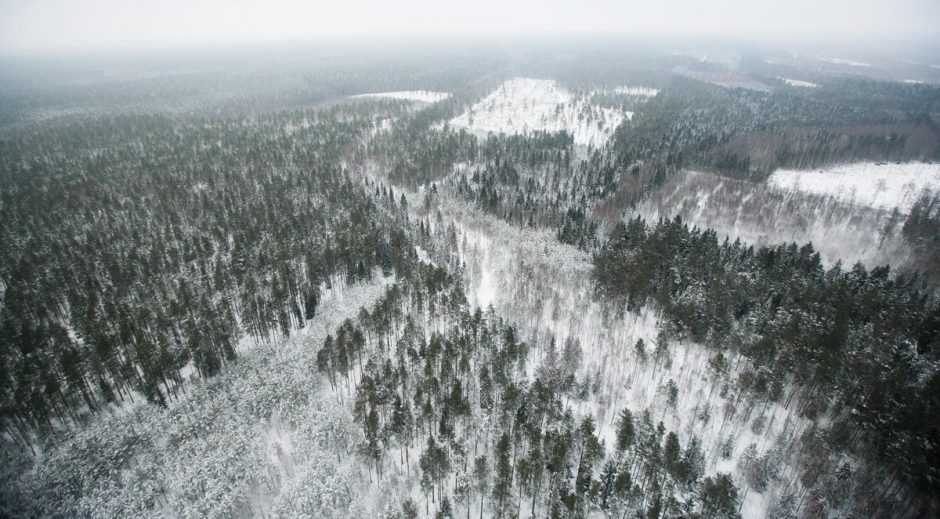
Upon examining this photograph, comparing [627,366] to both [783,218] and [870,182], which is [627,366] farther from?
[870,182]

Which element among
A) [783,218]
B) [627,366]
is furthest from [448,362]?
[783,218]

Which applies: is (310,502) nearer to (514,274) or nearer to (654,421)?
(654,421)

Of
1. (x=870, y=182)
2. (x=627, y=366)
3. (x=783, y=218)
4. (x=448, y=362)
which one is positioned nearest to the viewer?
(x=448, y=362)

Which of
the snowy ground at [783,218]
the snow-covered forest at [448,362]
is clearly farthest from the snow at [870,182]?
the snow-covered forest at [448,362]

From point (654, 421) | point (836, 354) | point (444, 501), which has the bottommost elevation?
point (654, 421)

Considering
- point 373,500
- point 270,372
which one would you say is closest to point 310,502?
point 373,500

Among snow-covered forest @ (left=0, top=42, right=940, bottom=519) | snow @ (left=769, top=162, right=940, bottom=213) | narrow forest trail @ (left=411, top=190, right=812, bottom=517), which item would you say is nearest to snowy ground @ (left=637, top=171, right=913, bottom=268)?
snow-covered forest @ (left=0, top=42, right=940, bottom=519)
